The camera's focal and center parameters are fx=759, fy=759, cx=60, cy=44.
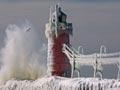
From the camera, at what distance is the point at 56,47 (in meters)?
117

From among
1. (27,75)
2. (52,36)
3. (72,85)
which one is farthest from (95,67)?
(27,75)

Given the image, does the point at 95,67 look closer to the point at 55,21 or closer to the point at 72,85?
the point at 72,85

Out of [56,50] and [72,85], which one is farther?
[56,50]

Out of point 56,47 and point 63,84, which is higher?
point 56,47

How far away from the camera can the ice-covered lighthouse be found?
383ft

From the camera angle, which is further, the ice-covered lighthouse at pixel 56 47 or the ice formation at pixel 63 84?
the ice-covered lighthouse at pixel 56 47

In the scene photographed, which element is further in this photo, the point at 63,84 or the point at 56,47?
the point at 56,47

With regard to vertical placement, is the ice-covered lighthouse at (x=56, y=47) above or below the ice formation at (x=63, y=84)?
above

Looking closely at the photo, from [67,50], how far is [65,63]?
7.96 feet

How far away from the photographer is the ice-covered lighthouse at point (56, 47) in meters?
117

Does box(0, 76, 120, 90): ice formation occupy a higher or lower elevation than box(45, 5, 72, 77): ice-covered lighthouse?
lower

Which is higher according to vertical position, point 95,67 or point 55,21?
point 55,21

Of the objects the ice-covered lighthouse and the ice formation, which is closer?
the ice formation

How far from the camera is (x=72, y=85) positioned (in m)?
101
